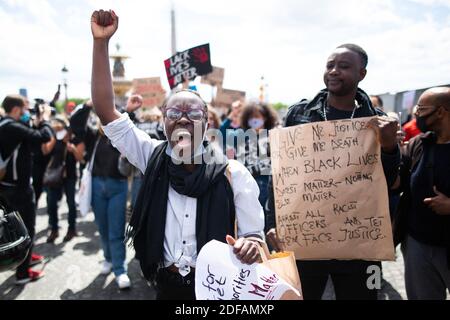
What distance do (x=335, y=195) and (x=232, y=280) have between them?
0.87 metres

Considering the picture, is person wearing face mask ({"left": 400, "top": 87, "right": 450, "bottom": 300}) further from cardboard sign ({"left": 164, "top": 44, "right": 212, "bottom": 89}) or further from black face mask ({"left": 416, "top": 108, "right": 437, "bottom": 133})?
cardboard sign ({"left": 164, "top": 44, "right": 212, "bottom": 89})

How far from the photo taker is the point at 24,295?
12.6 feet

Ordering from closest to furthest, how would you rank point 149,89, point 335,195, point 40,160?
1. point 335,195
2. point 40,160
3. point 149,89

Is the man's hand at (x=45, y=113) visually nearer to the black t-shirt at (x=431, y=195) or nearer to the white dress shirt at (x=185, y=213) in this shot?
the white dress shirt at (x=185, y=213)

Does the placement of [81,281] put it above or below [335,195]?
below

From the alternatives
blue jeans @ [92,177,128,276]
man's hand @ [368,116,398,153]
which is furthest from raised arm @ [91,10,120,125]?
blue jeans @ [92,177,128,276]

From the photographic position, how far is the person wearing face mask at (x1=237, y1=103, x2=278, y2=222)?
3.86 m

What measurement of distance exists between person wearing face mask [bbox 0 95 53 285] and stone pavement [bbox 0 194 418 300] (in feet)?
0.77

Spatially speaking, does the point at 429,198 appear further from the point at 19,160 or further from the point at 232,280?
the point at 19,160

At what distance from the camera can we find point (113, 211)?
13.4ft

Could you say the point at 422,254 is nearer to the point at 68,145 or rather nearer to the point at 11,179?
the point at 11,179

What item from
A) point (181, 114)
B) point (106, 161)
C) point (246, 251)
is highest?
point (181, 114)

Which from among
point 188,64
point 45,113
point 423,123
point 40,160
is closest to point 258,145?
point 188,64
